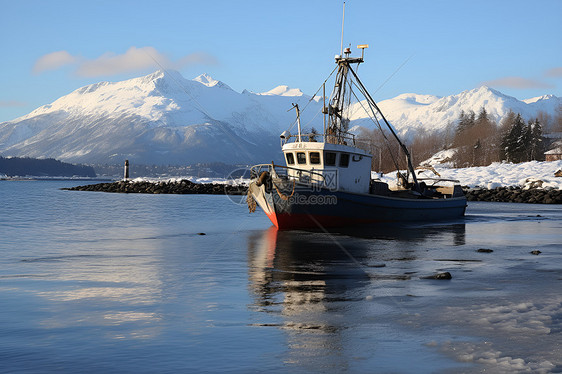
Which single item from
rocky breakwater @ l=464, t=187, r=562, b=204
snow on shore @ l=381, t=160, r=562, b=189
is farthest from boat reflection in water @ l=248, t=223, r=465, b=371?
snow on shore @ l=381, t=160, r=562, b=189

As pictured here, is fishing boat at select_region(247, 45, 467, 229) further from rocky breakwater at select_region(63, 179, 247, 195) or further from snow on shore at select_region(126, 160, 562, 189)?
rocky breakwater at select_region(63, 179, 247, 195)

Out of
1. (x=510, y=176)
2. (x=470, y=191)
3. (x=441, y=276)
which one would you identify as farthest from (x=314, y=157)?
(x=510, y=176)

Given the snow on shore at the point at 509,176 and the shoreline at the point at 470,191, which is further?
the snow on shore at the point at 509,176

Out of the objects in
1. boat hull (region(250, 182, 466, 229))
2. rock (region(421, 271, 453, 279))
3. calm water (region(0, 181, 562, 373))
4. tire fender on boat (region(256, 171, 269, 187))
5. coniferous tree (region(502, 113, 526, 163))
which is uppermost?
coniferous tree (region(502, 113, 526, 163))

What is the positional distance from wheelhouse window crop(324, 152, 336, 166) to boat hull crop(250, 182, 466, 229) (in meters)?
1.93

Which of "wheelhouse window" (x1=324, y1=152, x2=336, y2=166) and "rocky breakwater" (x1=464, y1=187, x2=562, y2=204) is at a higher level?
"wheelhouse window" (x1=324, y1=152, x2=336, y2=166)

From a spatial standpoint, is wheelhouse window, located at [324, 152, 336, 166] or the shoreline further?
the shoreline

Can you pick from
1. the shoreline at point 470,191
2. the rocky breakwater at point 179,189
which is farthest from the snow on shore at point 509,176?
the rocky breakwater at point 179,189

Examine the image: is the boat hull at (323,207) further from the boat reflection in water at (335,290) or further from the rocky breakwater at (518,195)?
the rocky breakwater at (518,195)

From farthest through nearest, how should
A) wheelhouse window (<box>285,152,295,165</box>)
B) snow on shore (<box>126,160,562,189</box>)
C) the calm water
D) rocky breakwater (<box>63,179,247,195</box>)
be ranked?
rocky breakwater (<box>63,179,247,195</box>), snow on shore (<box>126,160,562,189</box>), wheelhouse window (<box>285,152,295,165</box>), the calm water

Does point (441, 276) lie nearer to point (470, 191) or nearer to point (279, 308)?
point (279, 308)

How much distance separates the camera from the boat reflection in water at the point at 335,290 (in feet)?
32.9

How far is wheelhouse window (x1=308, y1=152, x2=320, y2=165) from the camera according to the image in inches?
1312

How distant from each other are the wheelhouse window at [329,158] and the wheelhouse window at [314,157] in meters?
0.40
